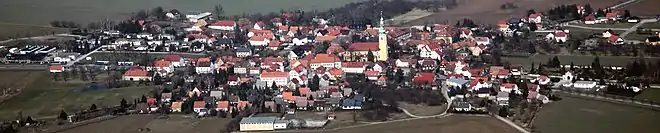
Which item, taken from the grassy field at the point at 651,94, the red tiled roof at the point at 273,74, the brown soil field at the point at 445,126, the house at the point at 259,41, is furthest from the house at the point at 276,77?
the grassy field at the point at 651,94

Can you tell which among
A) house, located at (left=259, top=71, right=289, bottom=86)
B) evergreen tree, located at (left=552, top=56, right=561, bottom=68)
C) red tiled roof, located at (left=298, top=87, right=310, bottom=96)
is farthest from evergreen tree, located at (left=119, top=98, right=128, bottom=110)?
evergreen tree, located at (left=552, top=56, right=561, bottom=68)

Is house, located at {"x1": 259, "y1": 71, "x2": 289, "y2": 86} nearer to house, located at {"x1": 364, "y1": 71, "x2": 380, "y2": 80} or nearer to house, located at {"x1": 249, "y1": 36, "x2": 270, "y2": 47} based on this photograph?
house, located at {"x1": 364, "y1": 71, "x2": 380, "y2": 80}

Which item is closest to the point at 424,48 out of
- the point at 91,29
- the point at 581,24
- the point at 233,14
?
the point at 581,24

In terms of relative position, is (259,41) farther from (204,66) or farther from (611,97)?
(611,97)

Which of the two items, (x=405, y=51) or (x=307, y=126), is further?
(x=405, y=51)

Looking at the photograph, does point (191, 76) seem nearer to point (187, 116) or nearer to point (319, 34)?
point (187, 116)

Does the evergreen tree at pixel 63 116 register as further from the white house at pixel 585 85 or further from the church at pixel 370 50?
the white house at pixel 585 85
